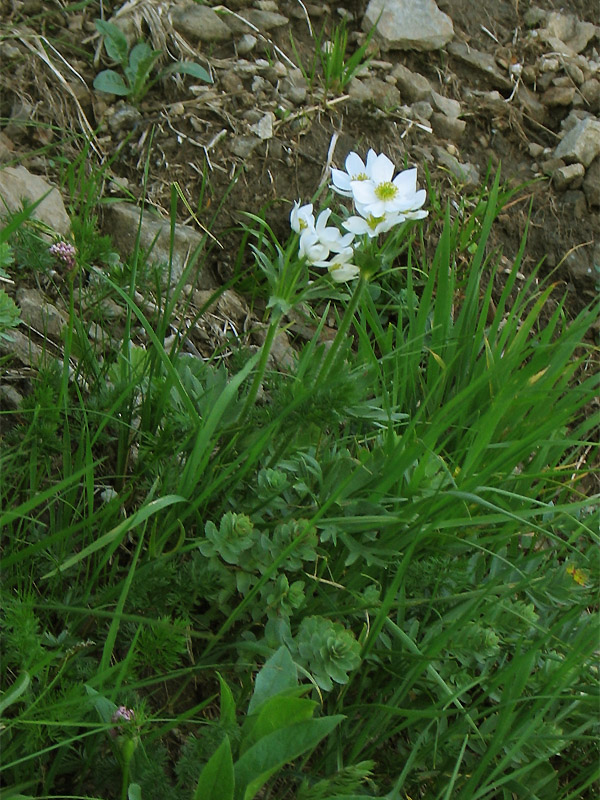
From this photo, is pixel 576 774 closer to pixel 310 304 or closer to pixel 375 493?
pixel 375 493

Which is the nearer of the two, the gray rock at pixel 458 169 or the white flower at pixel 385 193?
the white flower at pixel 385 193

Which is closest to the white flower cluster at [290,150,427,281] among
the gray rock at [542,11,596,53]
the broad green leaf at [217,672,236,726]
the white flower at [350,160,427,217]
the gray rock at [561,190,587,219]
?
the white flower at [350,160,427,217]

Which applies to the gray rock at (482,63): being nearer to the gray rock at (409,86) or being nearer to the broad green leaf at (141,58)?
the gray rock at (409,86)

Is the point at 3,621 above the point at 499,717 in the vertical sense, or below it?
above

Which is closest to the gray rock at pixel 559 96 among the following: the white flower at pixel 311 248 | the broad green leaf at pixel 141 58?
the broad green leaf at pixel 141 58

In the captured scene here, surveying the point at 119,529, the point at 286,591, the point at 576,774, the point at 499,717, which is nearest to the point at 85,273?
the point at 119,529

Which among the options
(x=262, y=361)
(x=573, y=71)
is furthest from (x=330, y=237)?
(x=573, y=71)

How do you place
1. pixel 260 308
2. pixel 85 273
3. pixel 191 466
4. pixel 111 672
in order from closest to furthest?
pixel 111 672, pixel 191 466, pixel 85 273, pixel 260 308

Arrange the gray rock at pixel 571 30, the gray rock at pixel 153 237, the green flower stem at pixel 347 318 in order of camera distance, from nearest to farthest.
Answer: the green flower stem at pixel 347 318
the gray rock at pixel 153 237
the gray rock at pixel 571 30
